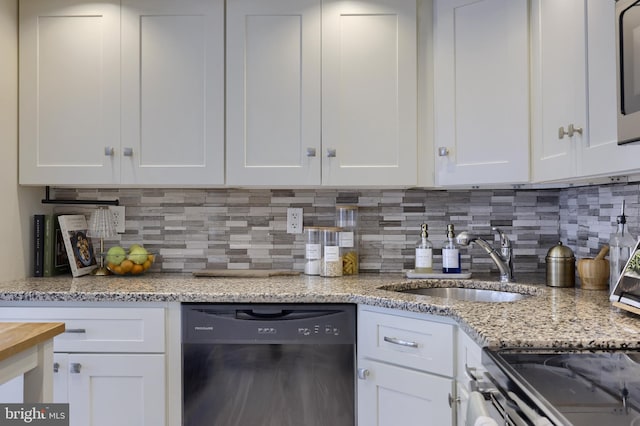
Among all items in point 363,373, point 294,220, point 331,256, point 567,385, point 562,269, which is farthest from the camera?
point 294,220

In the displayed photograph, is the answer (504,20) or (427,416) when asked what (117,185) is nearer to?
(427,416)

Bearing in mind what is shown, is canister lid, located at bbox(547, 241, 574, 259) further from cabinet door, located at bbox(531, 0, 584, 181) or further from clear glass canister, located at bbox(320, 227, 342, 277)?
clear glass canister, located at bbox(320, 227, 342, 277)

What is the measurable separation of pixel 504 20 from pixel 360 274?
1.30 meters

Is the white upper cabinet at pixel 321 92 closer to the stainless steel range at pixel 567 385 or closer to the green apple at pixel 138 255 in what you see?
the green apple at pixel 138 255

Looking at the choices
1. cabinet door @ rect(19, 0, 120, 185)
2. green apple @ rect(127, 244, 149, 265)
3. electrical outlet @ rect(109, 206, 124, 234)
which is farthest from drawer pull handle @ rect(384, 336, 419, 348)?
electrical outlet @ rect(109, 206, 124, 234)

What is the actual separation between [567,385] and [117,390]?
1.62m

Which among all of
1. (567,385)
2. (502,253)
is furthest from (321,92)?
(567,385)

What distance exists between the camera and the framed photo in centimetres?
240

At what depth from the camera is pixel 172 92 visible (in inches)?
89.0

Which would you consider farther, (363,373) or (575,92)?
(363,373)

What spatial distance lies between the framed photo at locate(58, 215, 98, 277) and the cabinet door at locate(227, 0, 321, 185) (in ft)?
2.84

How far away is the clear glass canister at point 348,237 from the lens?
7.97 feet

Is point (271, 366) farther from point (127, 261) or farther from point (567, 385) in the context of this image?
point (567, 385)

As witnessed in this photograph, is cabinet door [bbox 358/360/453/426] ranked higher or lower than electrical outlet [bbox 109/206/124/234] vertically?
lower
